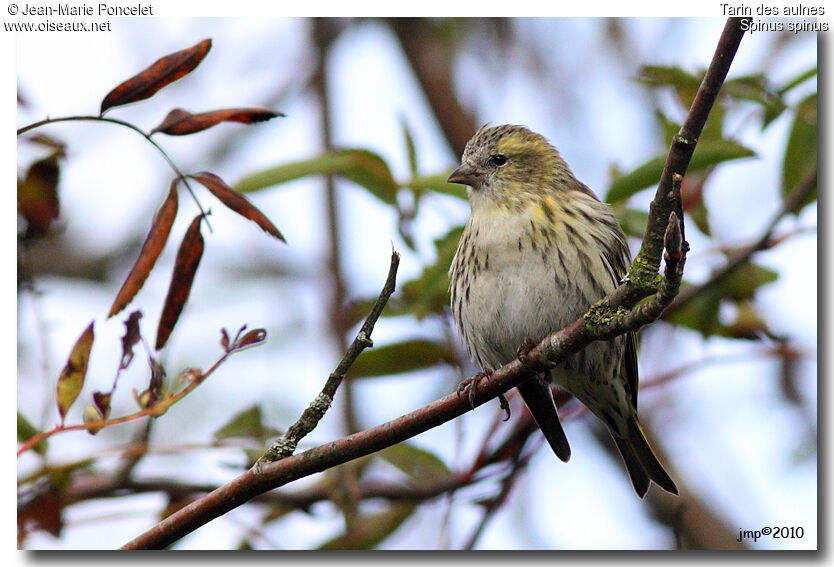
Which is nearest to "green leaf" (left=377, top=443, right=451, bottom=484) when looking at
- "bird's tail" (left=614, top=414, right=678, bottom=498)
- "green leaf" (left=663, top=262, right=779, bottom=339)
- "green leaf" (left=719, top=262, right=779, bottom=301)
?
"bird's tail" (left=614, top=414, right=678, bottom=498)

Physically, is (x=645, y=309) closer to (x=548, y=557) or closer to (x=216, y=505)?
(x=216, y=505)

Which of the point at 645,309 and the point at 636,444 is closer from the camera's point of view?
the point at 645,309

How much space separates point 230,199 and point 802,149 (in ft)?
5.75

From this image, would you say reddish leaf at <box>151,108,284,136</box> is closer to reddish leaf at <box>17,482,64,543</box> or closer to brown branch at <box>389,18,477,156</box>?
reddish leaf at <box>17,482,64,543</box>

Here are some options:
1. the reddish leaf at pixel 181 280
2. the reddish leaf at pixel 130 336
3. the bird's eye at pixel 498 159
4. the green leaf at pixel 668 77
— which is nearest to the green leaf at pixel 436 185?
the bird's eye at pixel 498 159

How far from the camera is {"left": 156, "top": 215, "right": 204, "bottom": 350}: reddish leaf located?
65.5 inches

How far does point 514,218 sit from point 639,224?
38 cm

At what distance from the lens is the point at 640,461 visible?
2725mm

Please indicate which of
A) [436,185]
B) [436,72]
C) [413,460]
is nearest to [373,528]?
[413,460]

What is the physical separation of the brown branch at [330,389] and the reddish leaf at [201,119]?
389 mm

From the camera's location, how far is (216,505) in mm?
1675

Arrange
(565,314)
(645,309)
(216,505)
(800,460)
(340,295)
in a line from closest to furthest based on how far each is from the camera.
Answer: (645,309)
(216,505)
(565,314)
(800,460)
(340,295)
